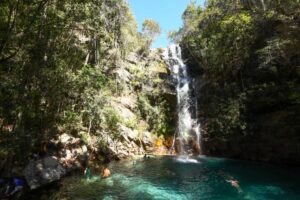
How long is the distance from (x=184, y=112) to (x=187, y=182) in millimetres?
15071

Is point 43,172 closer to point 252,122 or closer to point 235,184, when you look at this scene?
point 235,184

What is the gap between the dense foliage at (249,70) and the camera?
21781 millimetres

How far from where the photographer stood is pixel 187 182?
1702 cm

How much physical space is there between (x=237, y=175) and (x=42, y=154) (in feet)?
50.7

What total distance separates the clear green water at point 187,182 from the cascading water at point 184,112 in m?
5.55

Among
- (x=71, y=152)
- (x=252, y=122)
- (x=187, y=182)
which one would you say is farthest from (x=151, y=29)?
(x=187, y=182)

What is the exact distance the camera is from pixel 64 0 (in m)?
14.4

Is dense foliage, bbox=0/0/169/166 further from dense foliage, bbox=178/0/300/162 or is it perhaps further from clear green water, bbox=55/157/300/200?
dense foliage, bbox=178/0/300/162

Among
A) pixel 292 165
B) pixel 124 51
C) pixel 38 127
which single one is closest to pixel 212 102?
pixel 292 165

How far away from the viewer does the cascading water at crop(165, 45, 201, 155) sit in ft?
93.4

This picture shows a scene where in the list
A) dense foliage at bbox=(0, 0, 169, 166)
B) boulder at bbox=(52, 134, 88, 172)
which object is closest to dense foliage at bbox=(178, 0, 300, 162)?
dense foliage at bbox=(0, 0, 169, 166)

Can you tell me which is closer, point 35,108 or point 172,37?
point 35,108

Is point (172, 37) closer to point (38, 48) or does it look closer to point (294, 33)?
point (294, 33)

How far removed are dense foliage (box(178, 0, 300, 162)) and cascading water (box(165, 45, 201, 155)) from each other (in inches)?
61.2
